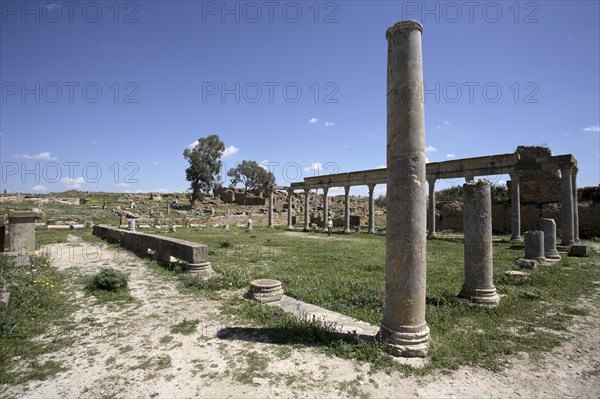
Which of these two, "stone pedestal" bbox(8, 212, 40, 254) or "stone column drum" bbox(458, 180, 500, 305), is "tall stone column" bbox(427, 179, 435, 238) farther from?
"stone pedestal" bbox(8, 212, 40, 254)

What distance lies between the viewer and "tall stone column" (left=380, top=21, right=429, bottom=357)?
180 inches

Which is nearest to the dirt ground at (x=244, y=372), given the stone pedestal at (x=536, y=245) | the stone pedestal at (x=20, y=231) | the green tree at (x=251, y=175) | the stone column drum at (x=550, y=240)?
the stone pedestal at (x=536, y=245)

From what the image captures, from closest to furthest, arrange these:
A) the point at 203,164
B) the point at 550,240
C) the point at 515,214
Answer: the point at 550,240 → the point at 515,214 → the point at 203,164

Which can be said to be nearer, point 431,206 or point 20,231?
point 20,231

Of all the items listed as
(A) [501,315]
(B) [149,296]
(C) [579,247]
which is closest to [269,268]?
(B) [149,296]

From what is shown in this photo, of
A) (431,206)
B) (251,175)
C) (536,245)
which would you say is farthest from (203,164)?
(536,245)

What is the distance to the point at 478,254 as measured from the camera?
7.15m

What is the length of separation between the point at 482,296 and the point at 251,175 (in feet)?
195

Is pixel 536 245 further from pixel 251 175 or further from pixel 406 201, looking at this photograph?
pixel 251 175

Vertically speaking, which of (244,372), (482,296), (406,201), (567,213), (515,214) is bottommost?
(244,372)

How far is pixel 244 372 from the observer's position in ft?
13.3

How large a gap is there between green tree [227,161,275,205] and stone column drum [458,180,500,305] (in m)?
57.1

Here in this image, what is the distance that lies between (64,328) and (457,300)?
739cm

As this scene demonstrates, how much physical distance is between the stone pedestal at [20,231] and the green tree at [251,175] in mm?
52421
